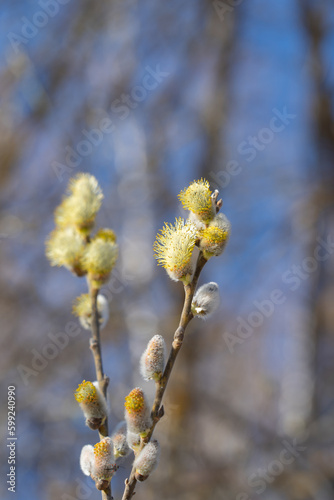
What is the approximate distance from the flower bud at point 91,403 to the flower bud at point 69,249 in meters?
0.14

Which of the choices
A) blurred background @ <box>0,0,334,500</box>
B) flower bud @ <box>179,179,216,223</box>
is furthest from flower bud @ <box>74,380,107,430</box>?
blurred background @ <box>0,0,334,500</box>

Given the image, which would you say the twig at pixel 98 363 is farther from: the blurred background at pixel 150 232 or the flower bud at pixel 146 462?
the blurred background at pixel 150 232

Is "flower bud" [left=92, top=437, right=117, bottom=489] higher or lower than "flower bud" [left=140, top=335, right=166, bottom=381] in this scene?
lower

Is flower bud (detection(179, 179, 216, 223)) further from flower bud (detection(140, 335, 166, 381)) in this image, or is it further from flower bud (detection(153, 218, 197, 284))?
flower bud (detection(140, 335, 166, 381))

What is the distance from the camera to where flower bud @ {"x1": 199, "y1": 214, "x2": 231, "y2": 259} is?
→ 55cm

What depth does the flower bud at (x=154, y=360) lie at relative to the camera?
1.79 feet

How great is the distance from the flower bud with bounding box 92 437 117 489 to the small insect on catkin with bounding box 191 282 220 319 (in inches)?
7.1

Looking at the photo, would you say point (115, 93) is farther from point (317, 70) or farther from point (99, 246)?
point (99, 246)

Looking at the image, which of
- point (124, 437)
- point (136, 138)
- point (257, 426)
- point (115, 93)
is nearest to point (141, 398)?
point (124, 437)

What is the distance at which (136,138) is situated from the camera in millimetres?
3203

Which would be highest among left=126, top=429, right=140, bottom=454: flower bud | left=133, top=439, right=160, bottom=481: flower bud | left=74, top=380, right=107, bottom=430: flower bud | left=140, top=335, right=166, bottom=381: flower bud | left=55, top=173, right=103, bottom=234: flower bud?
left=55, top=173, right=103, bottom=234: flower bud

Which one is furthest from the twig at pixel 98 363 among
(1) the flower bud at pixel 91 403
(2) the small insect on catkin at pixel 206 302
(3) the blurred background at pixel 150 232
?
(3) the blurred background at pixel 150 232

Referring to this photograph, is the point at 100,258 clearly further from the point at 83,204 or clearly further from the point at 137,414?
the point at 137,414

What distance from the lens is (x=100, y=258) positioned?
22.1 inches
